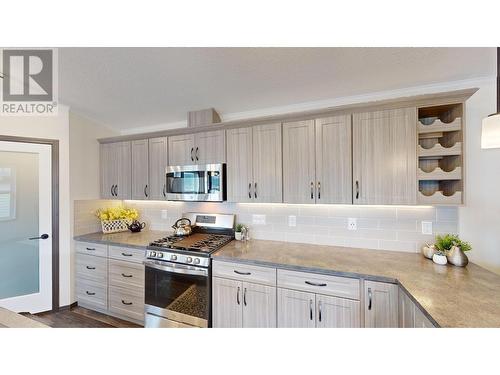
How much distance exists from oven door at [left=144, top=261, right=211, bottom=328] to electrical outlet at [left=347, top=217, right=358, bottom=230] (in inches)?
59.5

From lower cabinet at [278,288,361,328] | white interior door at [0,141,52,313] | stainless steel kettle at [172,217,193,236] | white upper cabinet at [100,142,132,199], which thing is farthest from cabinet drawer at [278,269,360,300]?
white interior door at [0,141,52,313]

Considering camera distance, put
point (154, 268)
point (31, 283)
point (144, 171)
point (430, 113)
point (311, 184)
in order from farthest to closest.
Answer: point (144, 171) < point (31, 283) < point (154, 268) < point (311, 184) < point (430, 113)

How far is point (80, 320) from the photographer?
98.6 inches

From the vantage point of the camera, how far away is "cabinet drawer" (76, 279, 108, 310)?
257 centimetres

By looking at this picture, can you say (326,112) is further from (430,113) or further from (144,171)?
(144,171)

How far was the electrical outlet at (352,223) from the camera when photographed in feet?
7.15

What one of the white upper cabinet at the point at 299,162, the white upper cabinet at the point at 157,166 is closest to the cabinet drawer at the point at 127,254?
the white upper cabinet at the point at 157,166

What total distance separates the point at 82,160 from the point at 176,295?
2295mm

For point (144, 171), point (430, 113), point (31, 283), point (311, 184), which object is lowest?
point (31, 283)

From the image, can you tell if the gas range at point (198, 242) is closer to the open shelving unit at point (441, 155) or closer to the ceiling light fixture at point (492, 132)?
the open shelving unit at point (441, 155)

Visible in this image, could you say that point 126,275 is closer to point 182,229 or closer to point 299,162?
point 182,229
